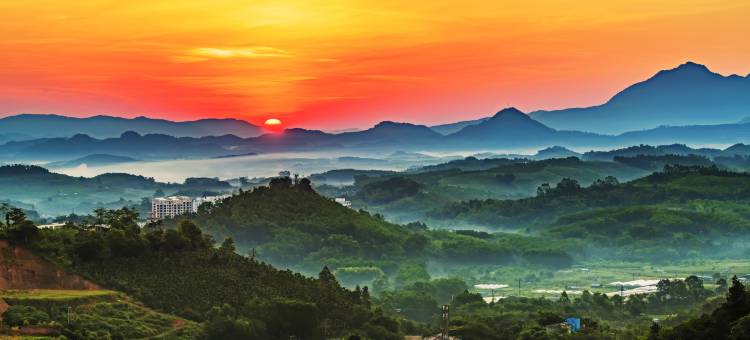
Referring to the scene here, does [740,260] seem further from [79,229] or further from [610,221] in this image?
[79,229]

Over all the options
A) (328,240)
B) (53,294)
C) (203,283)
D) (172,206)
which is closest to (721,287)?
(328,240)

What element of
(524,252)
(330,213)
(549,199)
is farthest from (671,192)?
(330,213)

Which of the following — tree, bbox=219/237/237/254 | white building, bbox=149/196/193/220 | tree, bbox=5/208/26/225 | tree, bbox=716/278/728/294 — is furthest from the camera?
white building, bbox=149/196/193/220

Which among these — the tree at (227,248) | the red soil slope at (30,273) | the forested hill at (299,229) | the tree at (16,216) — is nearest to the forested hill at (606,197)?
the forested hill at (299,229)

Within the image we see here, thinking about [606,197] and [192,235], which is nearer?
[192,235]

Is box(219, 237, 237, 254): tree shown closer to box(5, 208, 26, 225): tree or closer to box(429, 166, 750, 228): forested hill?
box(5, 208, 26, 225): tree

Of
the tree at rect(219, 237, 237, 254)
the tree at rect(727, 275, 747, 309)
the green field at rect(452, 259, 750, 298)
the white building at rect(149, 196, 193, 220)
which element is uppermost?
the white building at rect(149, 196, 193, 220)

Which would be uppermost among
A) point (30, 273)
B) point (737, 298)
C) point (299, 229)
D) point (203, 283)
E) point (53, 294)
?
point (299, 229)

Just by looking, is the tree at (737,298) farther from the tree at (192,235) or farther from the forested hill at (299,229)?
the forested hill at (299,229)

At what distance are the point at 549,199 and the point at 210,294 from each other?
140354mm

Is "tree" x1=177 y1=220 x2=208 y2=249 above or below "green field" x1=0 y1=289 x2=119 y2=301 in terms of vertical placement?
above

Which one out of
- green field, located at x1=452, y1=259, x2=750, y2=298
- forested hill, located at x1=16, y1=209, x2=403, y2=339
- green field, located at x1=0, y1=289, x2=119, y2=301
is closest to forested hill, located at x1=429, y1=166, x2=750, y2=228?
green field, located at x1=452, y1=259, x2=750, y2=298

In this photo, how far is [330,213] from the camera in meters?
129

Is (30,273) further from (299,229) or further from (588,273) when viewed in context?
(588,273)
